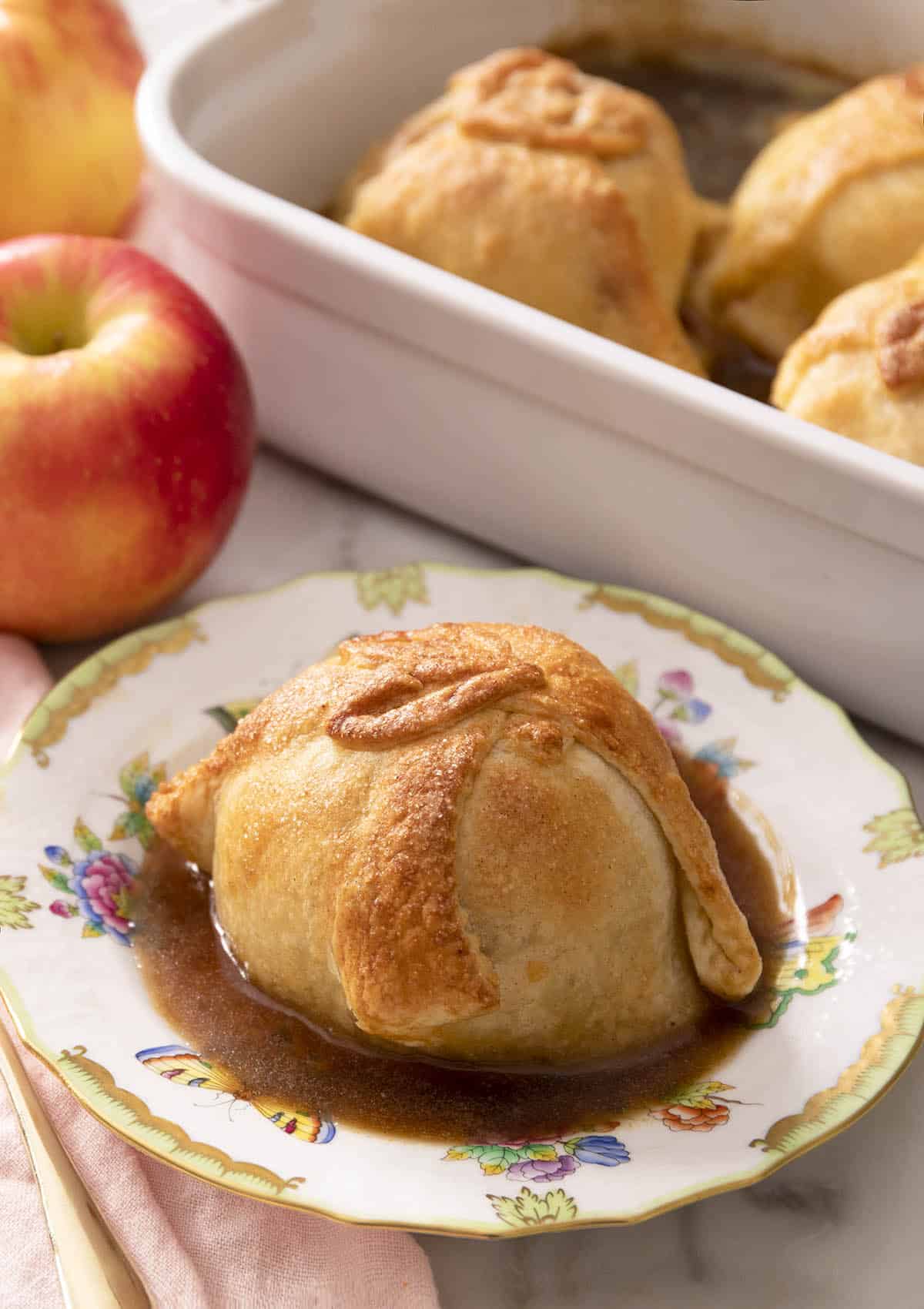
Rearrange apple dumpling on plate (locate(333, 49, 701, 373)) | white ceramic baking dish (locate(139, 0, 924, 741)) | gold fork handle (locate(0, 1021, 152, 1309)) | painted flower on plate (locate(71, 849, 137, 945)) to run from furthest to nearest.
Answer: apple dumpling on plate (locate(333, 49, 701, 373))
white ceramic baking dish (locate(139, 0, 924, 741))
painted flower on plate (locate(71, 849, 137, 945))
gold fork handle (locate(0, 1021, 152, 1309))

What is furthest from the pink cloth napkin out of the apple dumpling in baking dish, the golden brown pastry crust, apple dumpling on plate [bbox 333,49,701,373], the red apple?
the golden brown pastry crust

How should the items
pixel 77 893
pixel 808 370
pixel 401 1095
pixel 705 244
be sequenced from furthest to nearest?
pixel 705 244, pixel 808 370, pixel 77 893, pixel 401 1095

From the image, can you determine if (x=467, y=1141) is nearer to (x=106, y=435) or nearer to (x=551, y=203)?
(x=106, y=435)

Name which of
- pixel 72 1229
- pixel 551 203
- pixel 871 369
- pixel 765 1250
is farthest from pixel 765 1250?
pixel 551 203

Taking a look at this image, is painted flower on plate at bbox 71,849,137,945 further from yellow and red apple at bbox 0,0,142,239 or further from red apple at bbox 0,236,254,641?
yellow and red apple at bbox 0,0,142,239

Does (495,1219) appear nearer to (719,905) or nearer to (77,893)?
A: (719,905)

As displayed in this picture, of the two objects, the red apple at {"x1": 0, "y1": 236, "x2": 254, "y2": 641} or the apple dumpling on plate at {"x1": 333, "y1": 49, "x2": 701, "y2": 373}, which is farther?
the apple dumpling on plate at {"x1": 333, "y1": 49, "x2": 701, "y2": 373}

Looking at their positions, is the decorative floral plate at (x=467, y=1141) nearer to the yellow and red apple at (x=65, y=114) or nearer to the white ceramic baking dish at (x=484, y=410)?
the white ceramic baking dish at (x=484, y=410)

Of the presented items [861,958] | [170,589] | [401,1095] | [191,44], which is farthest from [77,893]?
[191,44]
